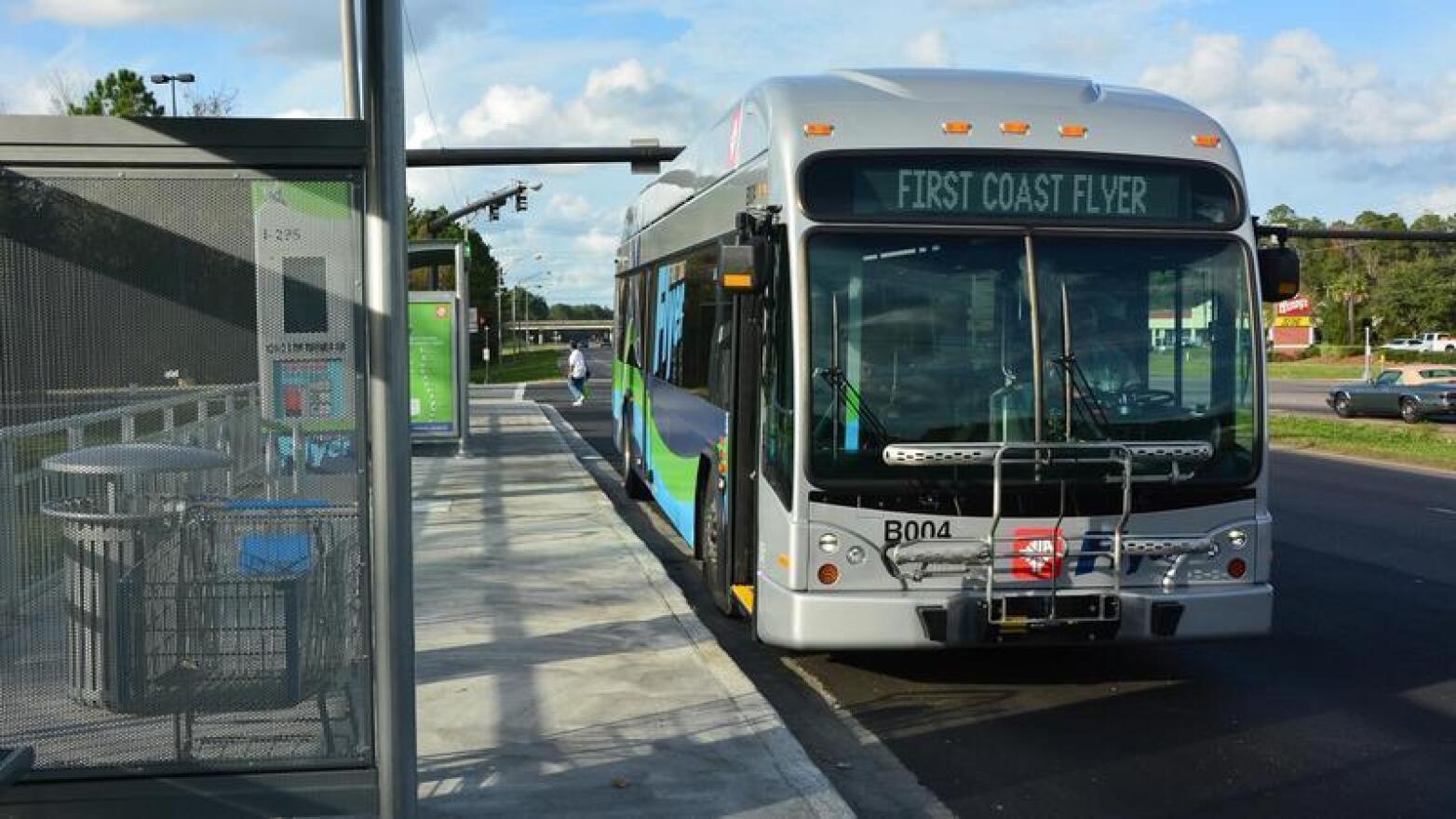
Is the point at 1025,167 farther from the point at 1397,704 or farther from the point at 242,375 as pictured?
the point at 242,375

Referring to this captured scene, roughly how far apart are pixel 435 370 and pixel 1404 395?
27.4m

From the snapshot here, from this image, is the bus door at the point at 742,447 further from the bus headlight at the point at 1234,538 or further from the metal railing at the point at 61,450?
the metal railing at the point at 61,450

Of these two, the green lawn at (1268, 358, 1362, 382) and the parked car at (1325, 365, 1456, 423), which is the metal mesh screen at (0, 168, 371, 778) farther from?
the green lawn at (1268, 358, 1362, 382)

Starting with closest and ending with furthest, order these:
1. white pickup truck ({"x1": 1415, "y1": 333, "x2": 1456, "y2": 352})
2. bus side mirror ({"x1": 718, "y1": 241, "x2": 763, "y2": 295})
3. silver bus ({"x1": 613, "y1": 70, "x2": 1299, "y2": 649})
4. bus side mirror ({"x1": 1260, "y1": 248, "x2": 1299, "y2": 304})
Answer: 1. silver bus ({"x1": 613, "y1": 70, "x2": 1299, "y2": 649})
2. bus side mirror ({"x1": 718, "y1": 241, "x2": 763, "y2": 295})
3. bus side mirror ({"x1": 1260, "y1": 248, "x2": 1299, "y2": 304})
4. white pickup truck ({"x1": 1415, "y1": 333, "x2": 1456, "y2": 352})

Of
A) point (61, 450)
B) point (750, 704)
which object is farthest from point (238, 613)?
point (750, 704)

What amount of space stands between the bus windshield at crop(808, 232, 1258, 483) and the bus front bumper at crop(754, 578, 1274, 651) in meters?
0.64

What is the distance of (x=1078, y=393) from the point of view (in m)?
7.71

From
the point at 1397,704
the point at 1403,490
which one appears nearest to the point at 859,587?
the point at 1397,704

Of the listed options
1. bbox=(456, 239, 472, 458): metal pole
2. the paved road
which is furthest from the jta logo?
bbox=(456, 239, 472, 458): metal pole

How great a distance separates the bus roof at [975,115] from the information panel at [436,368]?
14078mm

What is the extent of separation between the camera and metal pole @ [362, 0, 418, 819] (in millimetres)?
4520

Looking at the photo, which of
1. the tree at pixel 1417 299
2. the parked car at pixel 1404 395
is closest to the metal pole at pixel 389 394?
the parked car at pixel 1404 395

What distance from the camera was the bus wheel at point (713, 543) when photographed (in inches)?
374

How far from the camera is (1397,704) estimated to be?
8.12m
